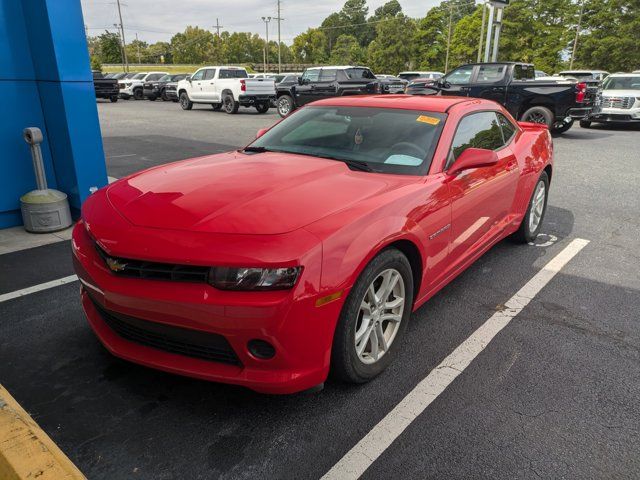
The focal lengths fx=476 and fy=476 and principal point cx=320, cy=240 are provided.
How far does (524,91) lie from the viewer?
1255 centimetres

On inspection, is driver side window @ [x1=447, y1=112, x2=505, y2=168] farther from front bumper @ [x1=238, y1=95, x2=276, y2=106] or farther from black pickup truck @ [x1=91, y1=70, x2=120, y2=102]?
black pickup truck @ [x1=91, y1=70, x2=120, y2=102]

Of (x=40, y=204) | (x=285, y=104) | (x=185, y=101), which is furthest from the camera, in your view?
(x=185, y=101)

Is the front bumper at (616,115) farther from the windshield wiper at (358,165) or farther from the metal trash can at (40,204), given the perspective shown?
the metal trash can at (40,204)

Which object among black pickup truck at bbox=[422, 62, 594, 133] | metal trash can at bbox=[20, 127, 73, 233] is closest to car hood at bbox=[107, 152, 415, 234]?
metal trash can at bbox=[20, 127, 73, 233]

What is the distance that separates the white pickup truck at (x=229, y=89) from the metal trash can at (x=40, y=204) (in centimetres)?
1593

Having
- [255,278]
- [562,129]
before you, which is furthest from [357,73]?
[255,278]

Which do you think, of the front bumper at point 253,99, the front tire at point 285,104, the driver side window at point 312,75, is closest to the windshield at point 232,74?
the front bumper at point 253,99

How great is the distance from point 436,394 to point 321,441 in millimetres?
711

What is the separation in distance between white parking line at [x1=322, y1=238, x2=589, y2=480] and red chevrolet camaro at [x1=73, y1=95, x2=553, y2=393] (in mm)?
261

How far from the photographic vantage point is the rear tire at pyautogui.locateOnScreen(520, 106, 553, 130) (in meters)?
12.4

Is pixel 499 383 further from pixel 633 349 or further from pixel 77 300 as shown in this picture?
pixel 77 300

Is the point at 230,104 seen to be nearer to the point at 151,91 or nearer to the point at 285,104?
the point at 285,104

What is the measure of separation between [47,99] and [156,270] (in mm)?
4187

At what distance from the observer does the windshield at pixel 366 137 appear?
124 inches
